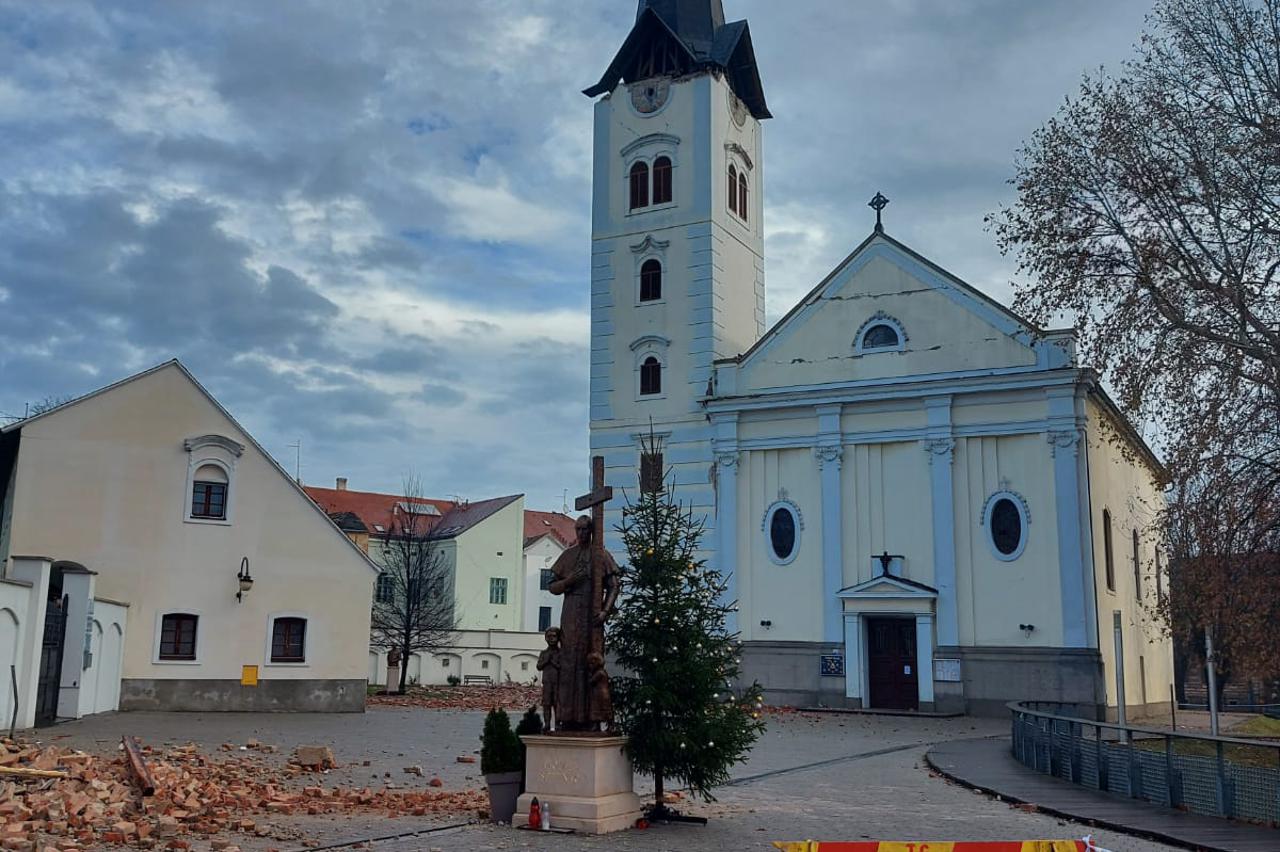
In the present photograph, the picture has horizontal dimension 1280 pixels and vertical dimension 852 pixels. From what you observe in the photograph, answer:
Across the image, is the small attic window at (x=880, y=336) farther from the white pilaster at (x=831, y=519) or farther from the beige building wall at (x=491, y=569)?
the beige building wall at (x=491, y=569)

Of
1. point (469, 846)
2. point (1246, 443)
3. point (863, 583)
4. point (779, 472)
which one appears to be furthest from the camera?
point (779, 472)

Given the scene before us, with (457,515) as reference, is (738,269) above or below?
above

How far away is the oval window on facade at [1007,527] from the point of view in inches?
1277

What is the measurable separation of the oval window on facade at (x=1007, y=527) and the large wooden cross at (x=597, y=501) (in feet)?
73.4

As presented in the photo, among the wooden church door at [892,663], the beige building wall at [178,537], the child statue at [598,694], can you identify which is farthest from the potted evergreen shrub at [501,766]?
the wooden church door at [892,663]

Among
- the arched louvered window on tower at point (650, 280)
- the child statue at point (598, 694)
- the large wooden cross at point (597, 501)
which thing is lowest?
the child statue at point (598, 694)

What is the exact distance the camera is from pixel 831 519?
34.7 meters

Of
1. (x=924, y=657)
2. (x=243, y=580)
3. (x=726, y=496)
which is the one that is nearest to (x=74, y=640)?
(x=243, y=580)

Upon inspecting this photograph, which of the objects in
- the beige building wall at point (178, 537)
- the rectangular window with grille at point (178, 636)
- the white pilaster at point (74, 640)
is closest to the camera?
the white pilaster at point (74, 640)

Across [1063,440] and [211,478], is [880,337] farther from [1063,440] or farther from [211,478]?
[211,478]

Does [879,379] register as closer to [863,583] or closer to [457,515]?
[863,583]

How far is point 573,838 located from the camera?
1128cm

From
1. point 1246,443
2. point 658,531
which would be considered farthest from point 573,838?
point 1246,443

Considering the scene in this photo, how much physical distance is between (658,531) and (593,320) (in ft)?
88.6
